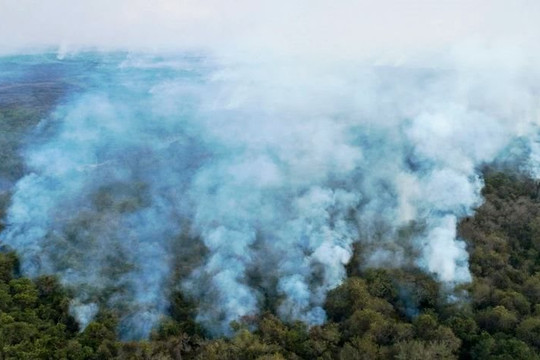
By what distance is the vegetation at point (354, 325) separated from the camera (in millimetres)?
37062

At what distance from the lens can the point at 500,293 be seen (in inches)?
1745

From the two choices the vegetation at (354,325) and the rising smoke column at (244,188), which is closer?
the vegetation at (354,325)

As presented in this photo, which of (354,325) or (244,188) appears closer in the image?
(354,325)

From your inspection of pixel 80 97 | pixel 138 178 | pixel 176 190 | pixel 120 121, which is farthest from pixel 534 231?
pixel 80 97

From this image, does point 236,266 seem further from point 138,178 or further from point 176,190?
point 138,178

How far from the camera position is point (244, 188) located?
193ft

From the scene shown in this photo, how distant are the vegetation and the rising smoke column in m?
1.77

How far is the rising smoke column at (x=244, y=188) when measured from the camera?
46375mm

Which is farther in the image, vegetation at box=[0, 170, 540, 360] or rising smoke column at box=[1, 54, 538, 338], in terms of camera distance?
rising smoke column at box=[1, 54, 538, 338]

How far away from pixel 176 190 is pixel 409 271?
26.3 meters

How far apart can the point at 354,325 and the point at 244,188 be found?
76.3 feet

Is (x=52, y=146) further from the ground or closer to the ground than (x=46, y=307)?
further from the ground

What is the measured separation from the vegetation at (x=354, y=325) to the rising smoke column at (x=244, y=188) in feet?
5.82

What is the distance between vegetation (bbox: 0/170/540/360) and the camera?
37062mm
